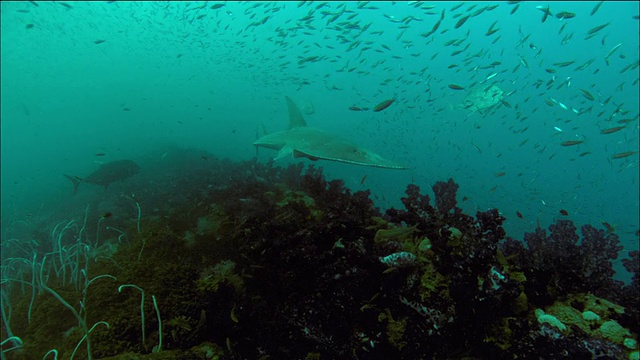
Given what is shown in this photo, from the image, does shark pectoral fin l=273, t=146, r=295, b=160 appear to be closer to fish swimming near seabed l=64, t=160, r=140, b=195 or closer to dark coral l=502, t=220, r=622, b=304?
dark coral l=502, t=220, r=622, b=304

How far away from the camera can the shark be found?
4.65 meters

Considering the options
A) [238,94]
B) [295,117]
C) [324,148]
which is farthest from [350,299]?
[238,94]

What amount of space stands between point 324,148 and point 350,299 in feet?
11.2

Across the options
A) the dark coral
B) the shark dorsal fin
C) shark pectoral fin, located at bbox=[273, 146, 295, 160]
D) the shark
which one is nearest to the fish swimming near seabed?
the shark

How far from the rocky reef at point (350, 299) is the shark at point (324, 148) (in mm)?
1556

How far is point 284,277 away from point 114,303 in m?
1.77

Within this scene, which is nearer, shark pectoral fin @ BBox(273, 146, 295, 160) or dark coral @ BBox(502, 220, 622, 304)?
dark coral @ BBox(502, 220, 622, 304)

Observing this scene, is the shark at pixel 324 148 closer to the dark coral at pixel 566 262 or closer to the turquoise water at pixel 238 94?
the dark coral at pixel 566 262

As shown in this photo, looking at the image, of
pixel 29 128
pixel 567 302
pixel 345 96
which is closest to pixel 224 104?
pixel 345 96

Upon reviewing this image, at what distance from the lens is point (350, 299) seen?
2.44 m

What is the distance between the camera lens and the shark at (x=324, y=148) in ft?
15.3

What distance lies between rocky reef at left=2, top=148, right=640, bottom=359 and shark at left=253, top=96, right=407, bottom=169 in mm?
1556

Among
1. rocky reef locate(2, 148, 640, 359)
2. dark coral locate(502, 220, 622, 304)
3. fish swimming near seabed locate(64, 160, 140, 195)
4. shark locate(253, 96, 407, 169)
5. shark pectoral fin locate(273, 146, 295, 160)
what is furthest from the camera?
fish swimming near seabed locate(64, 160, 140, 195)

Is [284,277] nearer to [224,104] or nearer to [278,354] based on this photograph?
[278,354]
